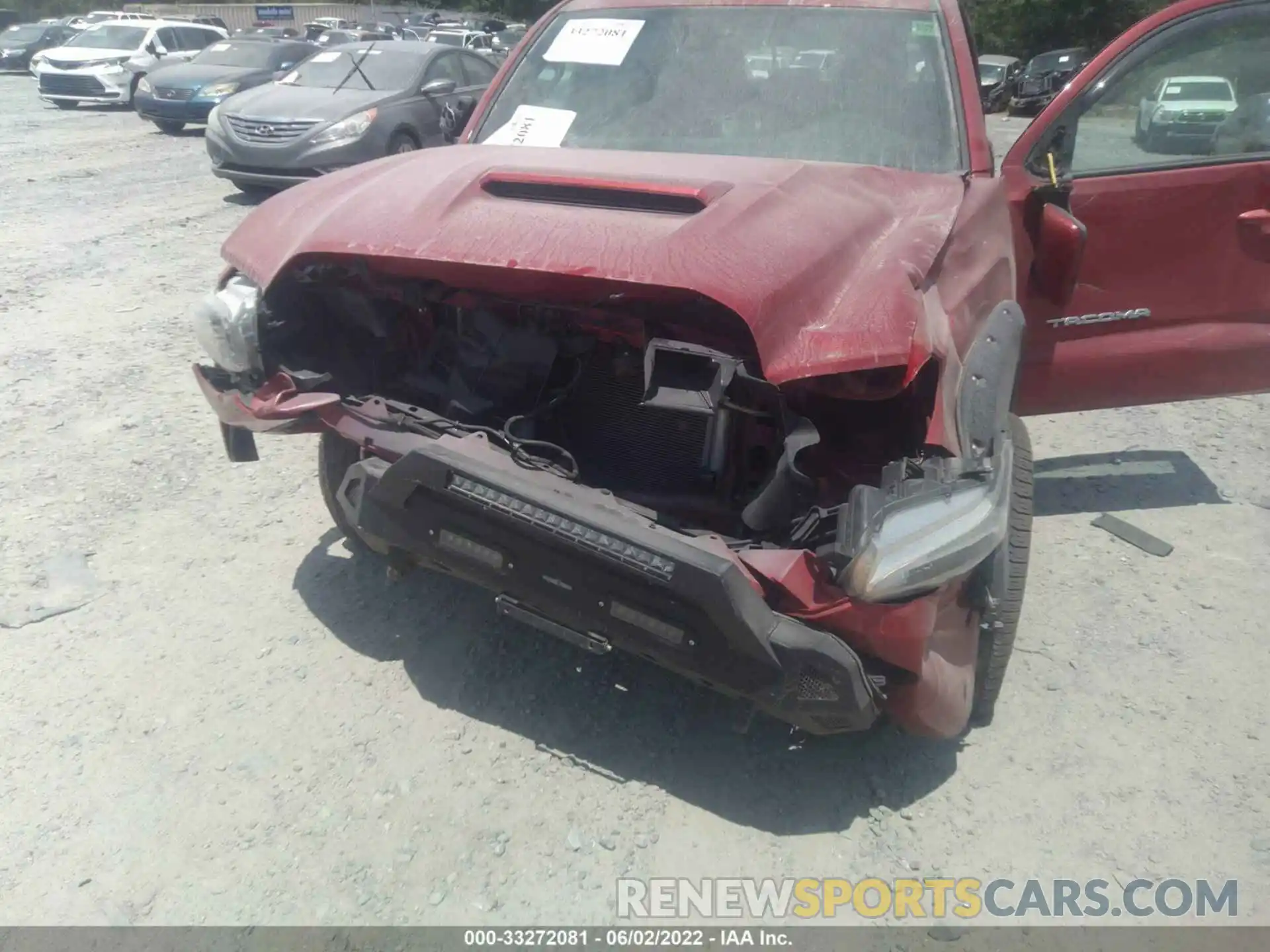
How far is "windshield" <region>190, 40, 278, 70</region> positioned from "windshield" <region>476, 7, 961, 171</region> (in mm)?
13462

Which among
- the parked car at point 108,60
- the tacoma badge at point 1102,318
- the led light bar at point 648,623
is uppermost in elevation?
the led light bar at point 648,623

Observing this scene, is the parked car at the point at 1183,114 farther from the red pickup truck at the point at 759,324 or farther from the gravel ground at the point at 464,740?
the gravel ground at the point at 464,740

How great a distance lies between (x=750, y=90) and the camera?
3598 millimetres

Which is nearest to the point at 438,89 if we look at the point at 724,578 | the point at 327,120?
the point at 327,120

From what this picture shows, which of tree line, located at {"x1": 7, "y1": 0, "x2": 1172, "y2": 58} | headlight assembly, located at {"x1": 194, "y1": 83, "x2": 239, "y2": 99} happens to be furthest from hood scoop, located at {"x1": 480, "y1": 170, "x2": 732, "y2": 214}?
tree line, located at {"x1": 7, "y1": 0, "x2": 1172, "y2": 58}

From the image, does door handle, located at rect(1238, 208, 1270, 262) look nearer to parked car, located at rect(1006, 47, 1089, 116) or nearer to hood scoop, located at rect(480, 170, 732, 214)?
parked car, located at rect(1006, 47, 1089, 116)

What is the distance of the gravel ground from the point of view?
2.48 m

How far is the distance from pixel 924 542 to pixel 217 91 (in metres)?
15.3

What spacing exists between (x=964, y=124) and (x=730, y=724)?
83.3 inches

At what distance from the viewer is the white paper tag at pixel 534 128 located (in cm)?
374

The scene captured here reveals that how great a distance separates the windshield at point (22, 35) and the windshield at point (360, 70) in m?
24.2

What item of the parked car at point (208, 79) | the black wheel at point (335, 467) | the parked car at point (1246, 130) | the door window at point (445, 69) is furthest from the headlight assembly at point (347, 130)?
the parked car at point (1246, 130)

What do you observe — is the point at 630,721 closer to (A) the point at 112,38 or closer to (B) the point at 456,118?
(B) the point at 456,118

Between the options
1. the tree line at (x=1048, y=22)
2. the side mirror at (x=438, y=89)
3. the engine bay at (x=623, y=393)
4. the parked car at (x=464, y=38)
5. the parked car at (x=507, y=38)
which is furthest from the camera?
the tree line at (x=1048, y=22)
